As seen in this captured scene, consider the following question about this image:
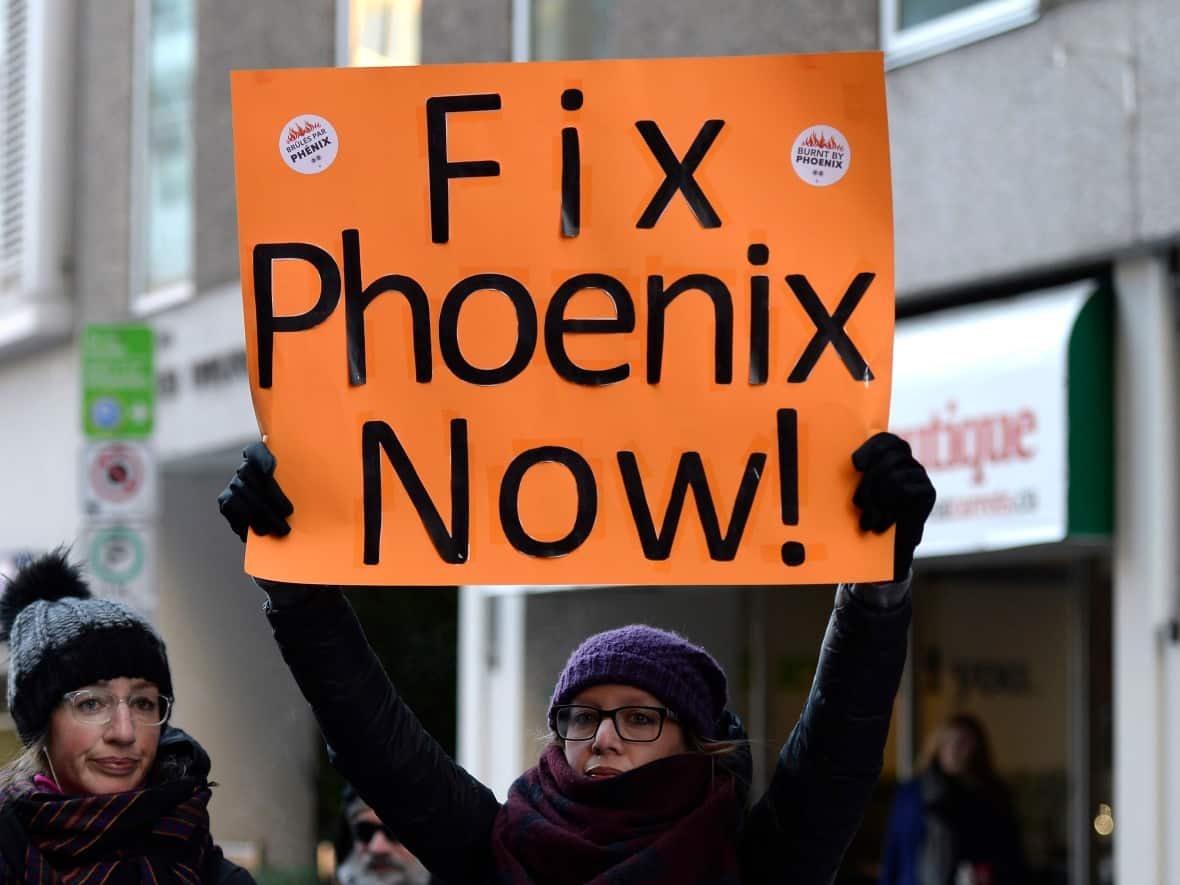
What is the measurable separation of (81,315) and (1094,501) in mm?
10298

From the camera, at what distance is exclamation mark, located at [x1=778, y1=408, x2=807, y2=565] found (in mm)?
3357

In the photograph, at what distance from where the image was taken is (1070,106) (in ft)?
27.5

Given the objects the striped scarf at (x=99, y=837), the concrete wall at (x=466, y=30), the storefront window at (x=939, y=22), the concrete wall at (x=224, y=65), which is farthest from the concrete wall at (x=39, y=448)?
the striped scarf at (x=99, y=837)

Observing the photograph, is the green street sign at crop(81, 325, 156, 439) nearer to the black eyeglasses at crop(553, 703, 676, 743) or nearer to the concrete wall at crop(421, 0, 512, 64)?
the concrete wall at crop(421, 0, 512, 64)

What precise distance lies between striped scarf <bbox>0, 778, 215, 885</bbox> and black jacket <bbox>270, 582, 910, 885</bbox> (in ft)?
1.16

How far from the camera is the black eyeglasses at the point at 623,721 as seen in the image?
341 centimetres

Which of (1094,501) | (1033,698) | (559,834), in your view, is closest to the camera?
(559,834)

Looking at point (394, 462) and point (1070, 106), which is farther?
point (1070, 106)

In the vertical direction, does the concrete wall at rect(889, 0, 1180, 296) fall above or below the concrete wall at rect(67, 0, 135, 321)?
below

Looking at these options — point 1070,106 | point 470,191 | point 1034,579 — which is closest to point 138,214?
point 1034,579

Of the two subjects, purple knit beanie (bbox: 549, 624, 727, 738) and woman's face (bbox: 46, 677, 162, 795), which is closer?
purple knit beanie (bbox: 549, 624, 727, 738)

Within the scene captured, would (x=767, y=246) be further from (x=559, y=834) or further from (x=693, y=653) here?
(x=559, y=834)

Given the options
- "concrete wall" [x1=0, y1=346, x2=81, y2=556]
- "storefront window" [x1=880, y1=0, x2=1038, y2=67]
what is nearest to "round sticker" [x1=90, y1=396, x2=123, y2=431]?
"storefront window" [x1=880, y1=0, x2=1038, y2=67]

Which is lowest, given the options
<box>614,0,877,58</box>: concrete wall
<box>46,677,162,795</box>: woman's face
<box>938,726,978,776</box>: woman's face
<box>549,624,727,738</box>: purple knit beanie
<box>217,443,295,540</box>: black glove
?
<box>938,726,978,776</box>: woman's face
